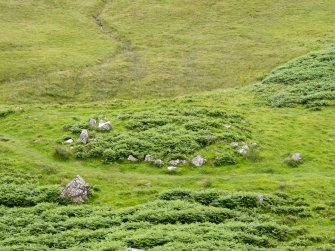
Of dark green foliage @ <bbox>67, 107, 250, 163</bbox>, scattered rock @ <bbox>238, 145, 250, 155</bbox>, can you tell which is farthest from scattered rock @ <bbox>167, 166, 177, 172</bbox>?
scattered rock @ <bbox>238, 145, 250, 155</bbox>

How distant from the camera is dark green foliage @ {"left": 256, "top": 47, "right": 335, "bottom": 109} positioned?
56.0 meters

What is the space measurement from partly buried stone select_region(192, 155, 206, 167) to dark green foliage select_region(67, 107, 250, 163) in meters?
0.78

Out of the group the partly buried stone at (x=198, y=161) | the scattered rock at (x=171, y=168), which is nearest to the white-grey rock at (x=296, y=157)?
the partly buried stone at (x=198, y=161)

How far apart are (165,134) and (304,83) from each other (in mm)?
25276

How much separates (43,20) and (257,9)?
39.1 m

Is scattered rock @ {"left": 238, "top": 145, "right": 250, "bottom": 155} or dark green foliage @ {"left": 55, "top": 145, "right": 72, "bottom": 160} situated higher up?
scattered rock @ {"left": 238, "top": 145, "right": 250, "bottom": 155}

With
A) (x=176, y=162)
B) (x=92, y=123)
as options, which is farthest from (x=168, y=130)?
(x=92, y=123)

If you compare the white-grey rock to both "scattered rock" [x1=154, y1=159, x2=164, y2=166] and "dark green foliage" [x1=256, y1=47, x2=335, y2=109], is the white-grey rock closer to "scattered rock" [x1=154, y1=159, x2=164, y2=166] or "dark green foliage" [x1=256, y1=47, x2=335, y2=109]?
"scattered rock" [x1=154, y1=159, x2=164, y2=166]

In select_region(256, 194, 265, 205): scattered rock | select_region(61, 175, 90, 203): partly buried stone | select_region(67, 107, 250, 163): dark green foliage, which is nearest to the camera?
select_region(256, 194, 265, 205): scattered rock

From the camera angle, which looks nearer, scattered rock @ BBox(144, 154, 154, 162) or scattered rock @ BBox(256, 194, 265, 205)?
scattered rock @ BBox(256, 194, 265, 205)

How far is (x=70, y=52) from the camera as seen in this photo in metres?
76.4

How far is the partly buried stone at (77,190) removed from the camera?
32.8 metres

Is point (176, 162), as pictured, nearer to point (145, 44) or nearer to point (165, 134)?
point (165, 134)

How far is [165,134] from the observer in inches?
1676
